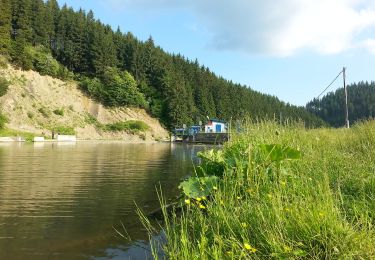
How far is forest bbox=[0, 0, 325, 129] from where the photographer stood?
95875 mm

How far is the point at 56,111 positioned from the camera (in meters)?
86.9

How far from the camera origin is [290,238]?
181 inches

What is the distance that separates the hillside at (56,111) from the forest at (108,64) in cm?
311

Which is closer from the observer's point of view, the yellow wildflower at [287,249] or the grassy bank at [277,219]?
the yellow wildflower at [287,249]

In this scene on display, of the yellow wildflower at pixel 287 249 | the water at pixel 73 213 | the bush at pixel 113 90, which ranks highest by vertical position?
the bush at pixel 113 90

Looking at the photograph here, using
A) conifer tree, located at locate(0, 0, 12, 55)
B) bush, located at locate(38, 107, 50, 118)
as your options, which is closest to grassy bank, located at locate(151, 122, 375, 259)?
bush, located at locate(38, 107, 50, 118)

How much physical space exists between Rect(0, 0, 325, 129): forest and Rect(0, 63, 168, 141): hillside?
311cm

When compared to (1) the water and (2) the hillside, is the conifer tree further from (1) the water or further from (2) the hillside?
(1) the water

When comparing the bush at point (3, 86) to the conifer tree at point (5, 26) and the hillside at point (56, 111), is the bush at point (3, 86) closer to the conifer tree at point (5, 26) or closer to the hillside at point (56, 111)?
the hillside at point (56, 111)

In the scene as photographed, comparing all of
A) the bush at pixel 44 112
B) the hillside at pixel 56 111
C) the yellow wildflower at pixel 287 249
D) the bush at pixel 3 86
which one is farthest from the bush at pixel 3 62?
the yellow wildflower at pixel 287 249

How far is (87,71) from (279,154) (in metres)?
112

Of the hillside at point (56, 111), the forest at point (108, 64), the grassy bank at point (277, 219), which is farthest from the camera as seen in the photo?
the forest at point (108, 64)

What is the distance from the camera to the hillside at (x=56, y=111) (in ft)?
250

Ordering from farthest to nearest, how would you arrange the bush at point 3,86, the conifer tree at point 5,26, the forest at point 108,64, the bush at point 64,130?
1. the forest at point 108,64
2. the conifer tree at point 5,26
3. the bush at point 64,130
4. the bush at point 3,86
